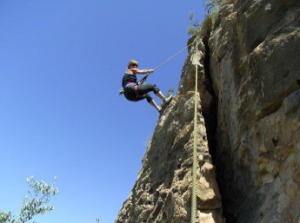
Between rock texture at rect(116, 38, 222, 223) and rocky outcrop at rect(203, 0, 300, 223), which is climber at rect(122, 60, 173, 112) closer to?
rock texture at rect(116, 38, 222, 223)

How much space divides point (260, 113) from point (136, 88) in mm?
5804

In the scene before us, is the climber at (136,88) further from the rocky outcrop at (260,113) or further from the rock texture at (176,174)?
the rocky outcrop at (260,113)

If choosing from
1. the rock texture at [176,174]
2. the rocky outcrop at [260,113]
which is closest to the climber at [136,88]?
the rock texture at [176,174]

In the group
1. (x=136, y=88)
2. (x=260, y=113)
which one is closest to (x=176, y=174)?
(x=260, y=113)

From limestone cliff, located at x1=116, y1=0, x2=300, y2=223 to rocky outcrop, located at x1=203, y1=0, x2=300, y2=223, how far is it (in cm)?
2

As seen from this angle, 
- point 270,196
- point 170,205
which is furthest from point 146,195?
point 270,196

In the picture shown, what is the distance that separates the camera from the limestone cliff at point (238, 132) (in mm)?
5910

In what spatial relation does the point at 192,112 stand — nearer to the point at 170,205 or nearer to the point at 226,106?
the point at 226,106

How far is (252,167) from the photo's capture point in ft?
22.1

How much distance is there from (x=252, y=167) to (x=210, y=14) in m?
5.31

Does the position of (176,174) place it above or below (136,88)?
below

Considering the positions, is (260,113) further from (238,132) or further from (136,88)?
(136,88)

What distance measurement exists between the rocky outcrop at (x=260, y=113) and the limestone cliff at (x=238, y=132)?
0.06 ft

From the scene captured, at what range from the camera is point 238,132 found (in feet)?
24.3
